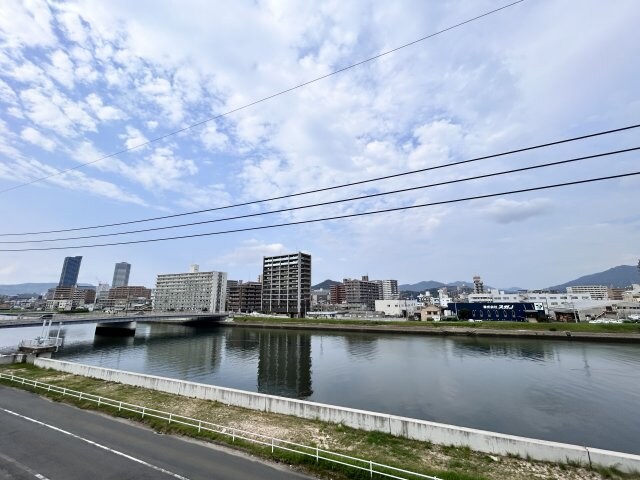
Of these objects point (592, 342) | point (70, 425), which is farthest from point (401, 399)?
point (592, 342)

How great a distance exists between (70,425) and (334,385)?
735 inches

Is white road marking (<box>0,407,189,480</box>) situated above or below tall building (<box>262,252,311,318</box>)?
below

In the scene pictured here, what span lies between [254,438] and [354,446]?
3948mm

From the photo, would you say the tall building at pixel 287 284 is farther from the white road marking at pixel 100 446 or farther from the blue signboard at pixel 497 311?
the white road marking at pixel 100 446

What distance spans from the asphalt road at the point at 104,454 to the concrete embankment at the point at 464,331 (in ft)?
203

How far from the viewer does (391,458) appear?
10.6m

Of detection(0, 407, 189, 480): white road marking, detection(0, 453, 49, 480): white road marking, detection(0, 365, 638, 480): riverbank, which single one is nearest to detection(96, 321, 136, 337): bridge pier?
detection(0, 365, 638, 480): riverbank

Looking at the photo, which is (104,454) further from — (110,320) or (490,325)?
(490,325)

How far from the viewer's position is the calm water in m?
18.6

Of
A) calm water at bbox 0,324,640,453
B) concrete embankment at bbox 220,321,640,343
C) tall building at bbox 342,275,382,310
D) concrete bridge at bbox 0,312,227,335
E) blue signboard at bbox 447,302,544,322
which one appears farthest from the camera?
tall building at bbox 342,275,382,310

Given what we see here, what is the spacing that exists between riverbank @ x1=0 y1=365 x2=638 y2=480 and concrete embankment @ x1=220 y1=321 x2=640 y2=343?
2251 inches

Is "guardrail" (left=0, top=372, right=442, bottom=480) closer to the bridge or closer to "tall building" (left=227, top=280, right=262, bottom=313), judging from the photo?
the bridge

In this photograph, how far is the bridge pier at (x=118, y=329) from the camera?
69.8m

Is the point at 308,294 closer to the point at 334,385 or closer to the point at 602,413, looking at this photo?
the point at 334,385
